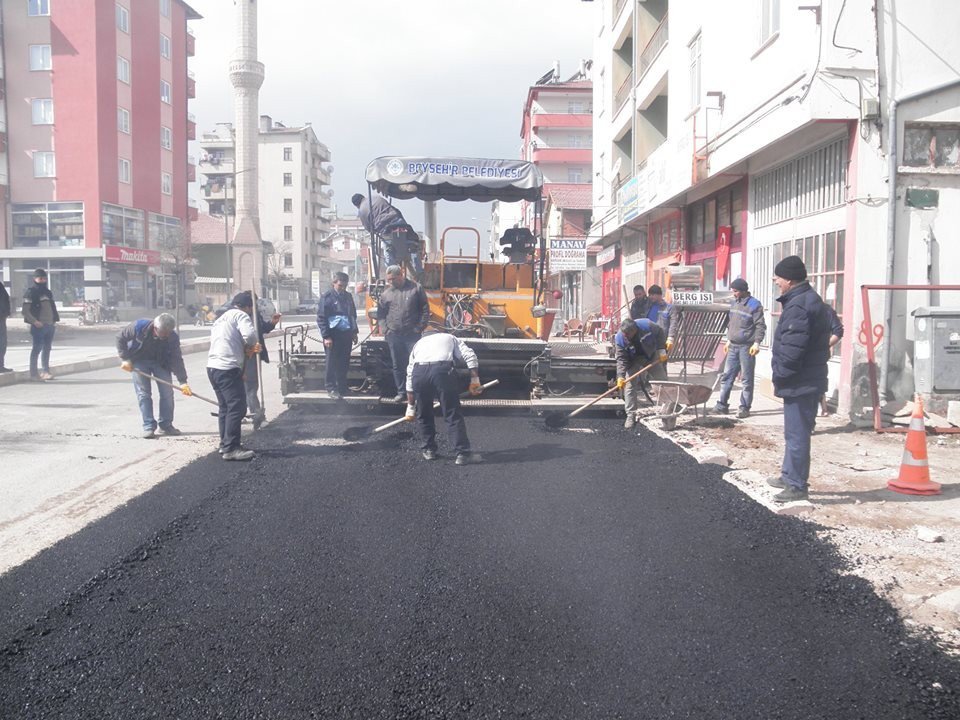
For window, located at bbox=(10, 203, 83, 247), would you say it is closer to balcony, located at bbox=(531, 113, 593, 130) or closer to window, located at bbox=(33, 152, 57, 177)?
window, located at bbox=(33, 152, 57, 177)

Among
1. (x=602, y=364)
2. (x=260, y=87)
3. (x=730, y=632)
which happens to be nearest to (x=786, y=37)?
(x=602, y=364)

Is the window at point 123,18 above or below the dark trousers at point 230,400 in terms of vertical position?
above

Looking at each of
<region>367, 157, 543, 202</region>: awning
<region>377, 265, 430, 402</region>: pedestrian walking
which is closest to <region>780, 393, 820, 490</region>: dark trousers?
<region>377, 265, 430, 402</region>: pedestrian walking

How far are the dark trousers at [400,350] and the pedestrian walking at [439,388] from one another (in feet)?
6.11

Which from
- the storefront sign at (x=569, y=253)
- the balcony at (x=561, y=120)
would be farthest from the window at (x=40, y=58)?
the storefront sign at (x=569, y=253)

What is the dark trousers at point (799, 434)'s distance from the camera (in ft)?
18.5

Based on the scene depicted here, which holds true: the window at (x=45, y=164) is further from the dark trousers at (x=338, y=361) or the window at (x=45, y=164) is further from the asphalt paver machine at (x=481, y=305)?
the dark trousers at (x=338, y=361)

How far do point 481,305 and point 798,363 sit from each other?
219 inches

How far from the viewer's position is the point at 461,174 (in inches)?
416

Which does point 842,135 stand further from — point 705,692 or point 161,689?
point 161,689

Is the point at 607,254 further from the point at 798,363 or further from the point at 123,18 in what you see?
the point at 123,18

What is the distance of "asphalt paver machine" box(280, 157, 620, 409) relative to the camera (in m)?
9.59

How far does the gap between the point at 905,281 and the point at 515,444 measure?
4.97 metres

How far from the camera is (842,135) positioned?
9695mm
